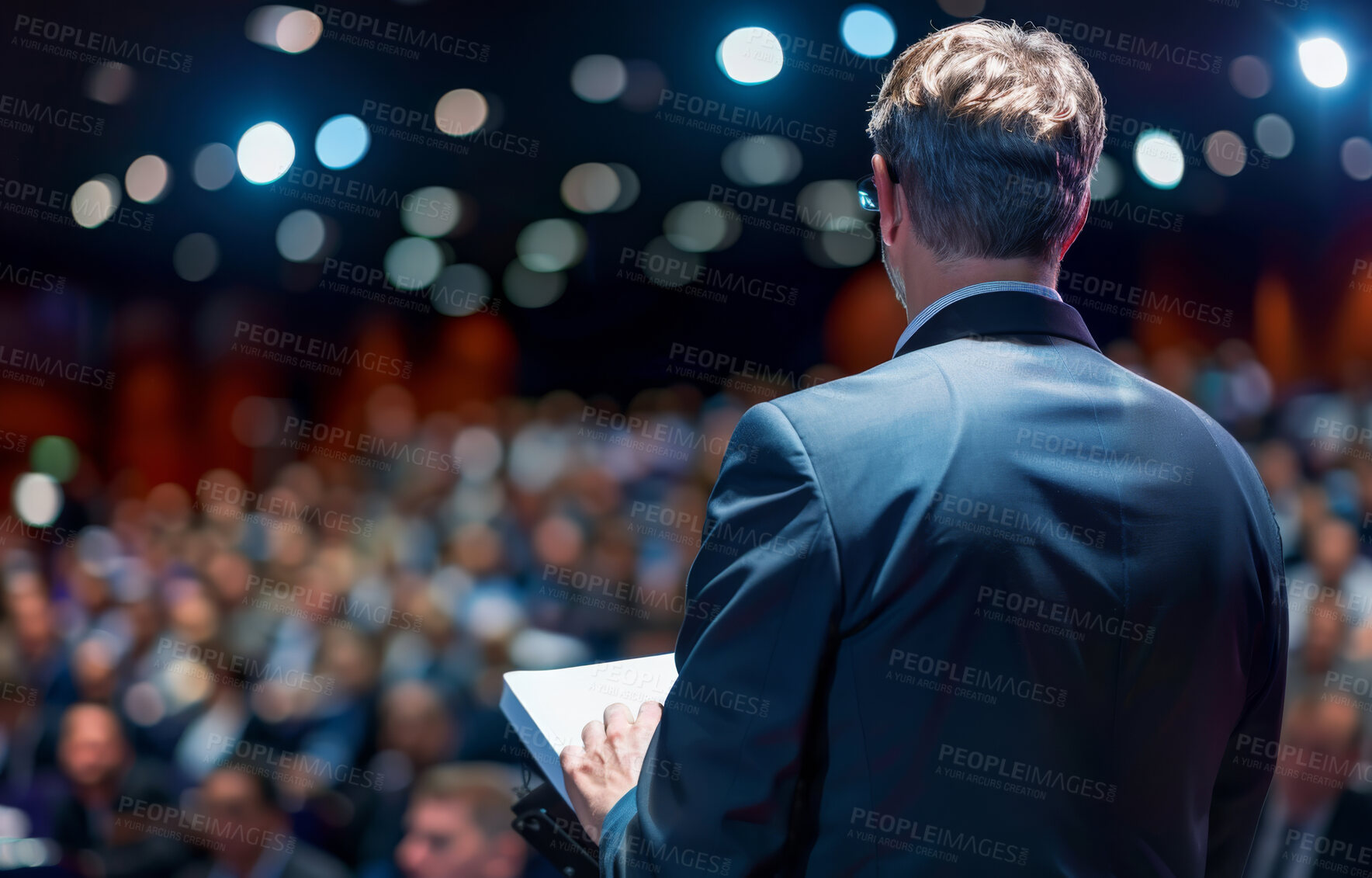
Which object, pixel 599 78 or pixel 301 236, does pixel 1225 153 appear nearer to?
pixel 599 78

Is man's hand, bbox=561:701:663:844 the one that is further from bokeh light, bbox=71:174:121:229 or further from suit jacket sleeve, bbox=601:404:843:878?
bokeh light, bbox=71:174:121:229

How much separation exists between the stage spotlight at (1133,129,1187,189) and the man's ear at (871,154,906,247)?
3.73 metres

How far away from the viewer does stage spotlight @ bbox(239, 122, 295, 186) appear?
4.22 metres

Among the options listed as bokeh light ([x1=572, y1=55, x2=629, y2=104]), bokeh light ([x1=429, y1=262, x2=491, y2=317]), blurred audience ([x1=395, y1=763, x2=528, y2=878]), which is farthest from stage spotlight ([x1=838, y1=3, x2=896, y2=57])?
bokeh light ([x1=429, y1=262, x2=491, y2=317])

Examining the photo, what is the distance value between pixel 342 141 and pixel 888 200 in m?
4.07

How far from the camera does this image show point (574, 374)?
6.16 meters

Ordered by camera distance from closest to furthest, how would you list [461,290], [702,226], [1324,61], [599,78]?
[1324,61], [599,78], [702,226], [461,290]

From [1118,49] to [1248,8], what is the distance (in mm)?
445

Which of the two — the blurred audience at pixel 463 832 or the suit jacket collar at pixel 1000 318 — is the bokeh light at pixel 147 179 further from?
the suit jacket collar at pixel 1000 318

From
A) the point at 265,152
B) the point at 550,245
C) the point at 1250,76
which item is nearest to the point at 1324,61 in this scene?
the point at 1250,76

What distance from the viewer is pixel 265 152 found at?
170 inches

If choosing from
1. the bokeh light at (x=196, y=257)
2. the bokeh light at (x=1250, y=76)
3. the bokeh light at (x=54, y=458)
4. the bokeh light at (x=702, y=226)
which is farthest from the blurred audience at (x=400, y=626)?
the bokeh light at (x=1250, y=76)

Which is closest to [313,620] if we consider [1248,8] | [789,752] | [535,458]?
[535,458]

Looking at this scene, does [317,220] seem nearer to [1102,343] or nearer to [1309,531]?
[1102,343]
